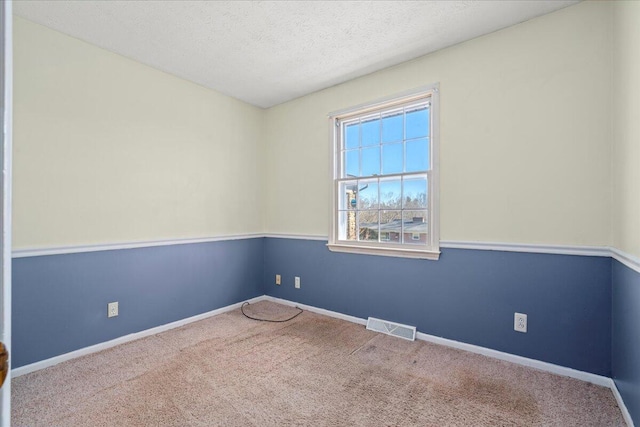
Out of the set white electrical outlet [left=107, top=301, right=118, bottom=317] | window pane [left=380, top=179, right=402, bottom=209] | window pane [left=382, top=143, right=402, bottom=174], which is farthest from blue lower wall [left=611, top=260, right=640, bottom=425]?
white electrical outlet [left=107, top=301, right=118, bottom=317]

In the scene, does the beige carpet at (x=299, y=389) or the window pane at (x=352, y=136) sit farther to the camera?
the window pane at (x=352, y=136)

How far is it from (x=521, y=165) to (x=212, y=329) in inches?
122

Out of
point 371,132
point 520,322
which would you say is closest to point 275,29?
point 371,132

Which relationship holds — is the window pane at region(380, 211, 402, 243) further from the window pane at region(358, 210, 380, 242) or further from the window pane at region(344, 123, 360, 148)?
the window pane at region(344, 123, 360, 148)

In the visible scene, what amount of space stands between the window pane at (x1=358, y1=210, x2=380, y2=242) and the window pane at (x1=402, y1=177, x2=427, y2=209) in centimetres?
36

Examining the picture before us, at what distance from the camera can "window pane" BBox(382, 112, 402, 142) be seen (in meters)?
3.02

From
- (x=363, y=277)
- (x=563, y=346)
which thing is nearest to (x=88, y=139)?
(x=363, y=277)

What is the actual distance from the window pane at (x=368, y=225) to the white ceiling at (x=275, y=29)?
4.79ft

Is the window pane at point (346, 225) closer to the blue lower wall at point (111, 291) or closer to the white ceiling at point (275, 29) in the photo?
the blue lower wall at point (111, 291)

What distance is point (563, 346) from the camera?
7.11 feet

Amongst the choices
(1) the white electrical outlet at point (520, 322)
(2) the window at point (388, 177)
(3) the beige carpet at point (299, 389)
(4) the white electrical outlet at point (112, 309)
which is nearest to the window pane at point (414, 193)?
(2) the window at point (388, 177)

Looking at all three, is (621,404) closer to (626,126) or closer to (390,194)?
(626,126)

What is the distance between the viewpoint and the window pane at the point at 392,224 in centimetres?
301

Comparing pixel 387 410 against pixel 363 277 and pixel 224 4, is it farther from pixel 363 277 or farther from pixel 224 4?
pixel 224 4
